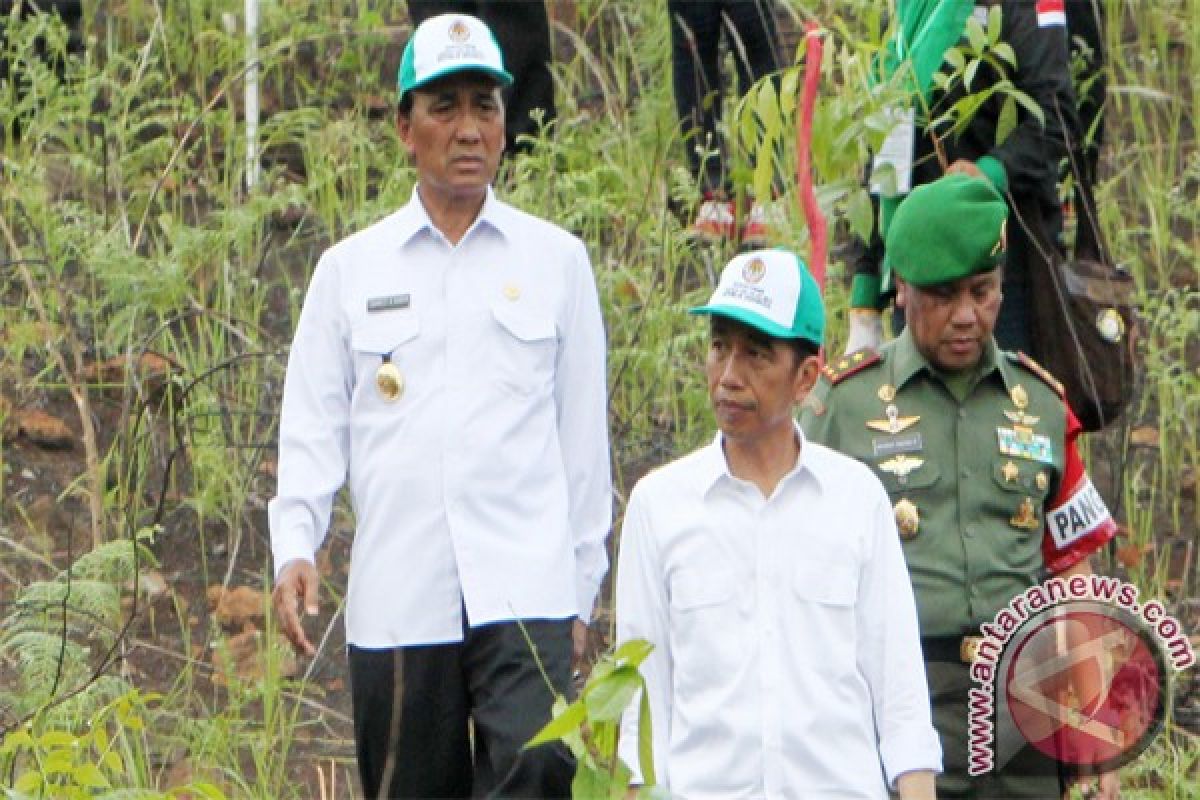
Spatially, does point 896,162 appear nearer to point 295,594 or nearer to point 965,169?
point 965,169

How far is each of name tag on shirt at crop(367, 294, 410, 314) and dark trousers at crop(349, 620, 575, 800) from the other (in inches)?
24.1

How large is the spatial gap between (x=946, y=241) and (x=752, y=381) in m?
0.68

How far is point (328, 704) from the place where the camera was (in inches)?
264

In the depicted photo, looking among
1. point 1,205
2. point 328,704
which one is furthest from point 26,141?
point 328,704

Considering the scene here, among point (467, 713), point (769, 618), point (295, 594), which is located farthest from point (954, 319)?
point (295, 594)

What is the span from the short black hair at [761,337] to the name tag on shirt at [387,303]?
0.85 metres

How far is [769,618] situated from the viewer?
13.9 ft

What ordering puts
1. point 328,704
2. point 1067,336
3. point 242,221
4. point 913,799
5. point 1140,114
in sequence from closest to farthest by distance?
point 913,799, point 1067,336, point 328,704, point 242,221, point 1140,114

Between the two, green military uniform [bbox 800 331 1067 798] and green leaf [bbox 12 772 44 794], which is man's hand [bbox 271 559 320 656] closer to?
green leaf [bbox 12 772 44 794]

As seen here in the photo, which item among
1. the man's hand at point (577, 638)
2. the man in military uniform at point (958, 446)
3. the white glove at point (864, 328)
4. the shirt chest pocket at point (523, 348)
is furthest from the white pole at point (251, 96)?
the man in military uniform at point (958, 446)

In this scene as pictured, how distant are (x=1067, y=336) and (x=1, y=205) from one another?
11.2 ft

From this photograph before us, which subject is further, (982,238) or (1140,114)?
(1140,114)

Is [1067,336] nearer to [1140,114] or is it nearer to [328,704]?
[328,704]

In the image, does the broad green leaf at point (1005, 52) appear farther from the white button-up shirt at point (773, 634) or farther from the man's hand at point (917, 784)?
the man's hand at point (917, 784)
